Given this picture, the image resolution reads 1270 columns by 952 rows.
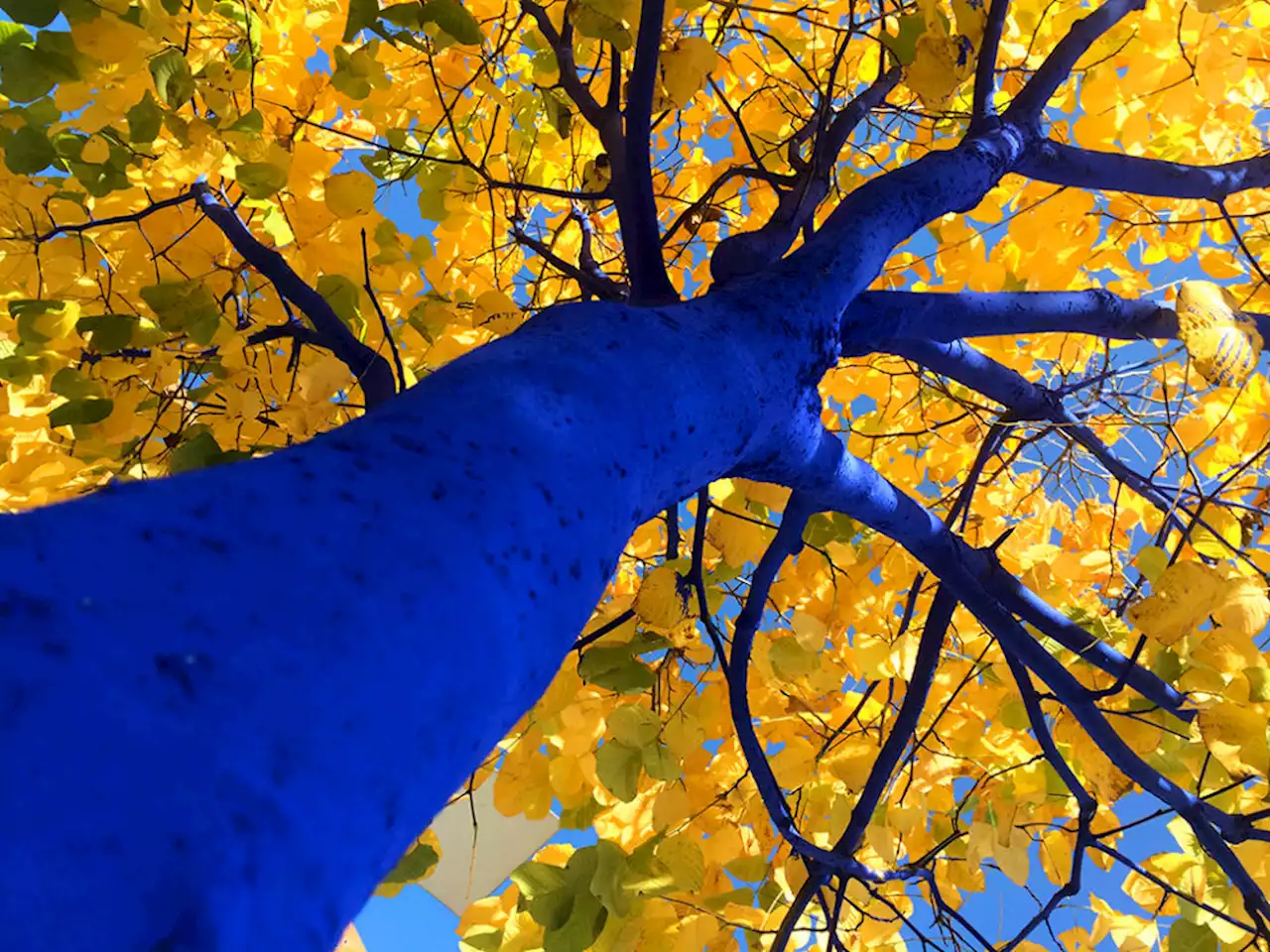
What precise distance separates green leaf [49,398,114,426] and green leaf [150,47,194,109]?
411 millimetres

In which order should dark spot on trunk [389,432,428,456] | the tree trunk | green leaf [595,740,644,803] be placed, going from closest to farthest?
the tree trunk < dark spot on trunk [389,432,428,456] < green leaf [595,740,644,803]

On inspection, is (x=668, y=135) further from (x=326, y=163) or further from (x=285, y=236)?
(x=285, y=236)

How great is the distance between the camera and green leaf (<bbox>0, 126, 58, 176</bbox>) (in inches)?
42.9

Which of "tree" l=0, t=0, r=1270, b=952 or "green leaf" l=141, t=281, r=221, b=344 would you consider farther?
"green leaf" l=141, t=281, r=221, b=344

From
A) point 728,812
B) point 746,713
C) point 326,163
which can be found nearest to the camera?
point 746,713

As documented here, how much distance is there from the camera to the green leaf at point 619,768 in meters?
1.17

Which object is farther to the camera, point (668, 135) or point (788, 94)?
point (668, 135)

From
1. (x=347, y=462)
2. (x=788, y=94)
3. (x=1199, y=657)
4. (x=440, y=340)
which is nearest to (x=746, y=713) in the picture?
(x=1199, y=657)

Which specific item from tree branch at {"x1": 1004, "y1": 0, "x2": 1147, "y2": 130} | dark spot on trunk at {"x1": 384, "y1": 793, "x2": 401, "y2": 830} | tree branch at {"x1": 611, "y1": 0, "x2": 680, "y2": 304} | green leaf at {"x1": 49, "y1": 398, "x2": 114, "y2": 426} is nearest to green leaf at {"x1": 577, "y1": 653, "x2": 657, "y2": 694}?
tree branch at {"x1": 611, "y1": 0, "x2": 680, "y2": 304}

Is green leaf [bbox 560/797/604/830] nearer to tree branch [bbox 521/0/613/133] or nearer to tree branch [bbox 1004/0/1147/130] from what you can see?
tree branch [bbox 521/0/613/133]

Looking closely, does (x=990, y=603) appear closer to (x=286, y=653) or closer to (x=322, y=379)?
(x=322, y=379)

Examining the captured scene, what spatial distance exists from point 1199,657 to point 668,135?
6.61ft

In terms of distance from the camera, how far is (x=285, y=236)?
4.26 feet

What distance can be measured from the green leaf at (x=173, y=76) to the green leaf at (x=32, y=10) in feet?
0.37
